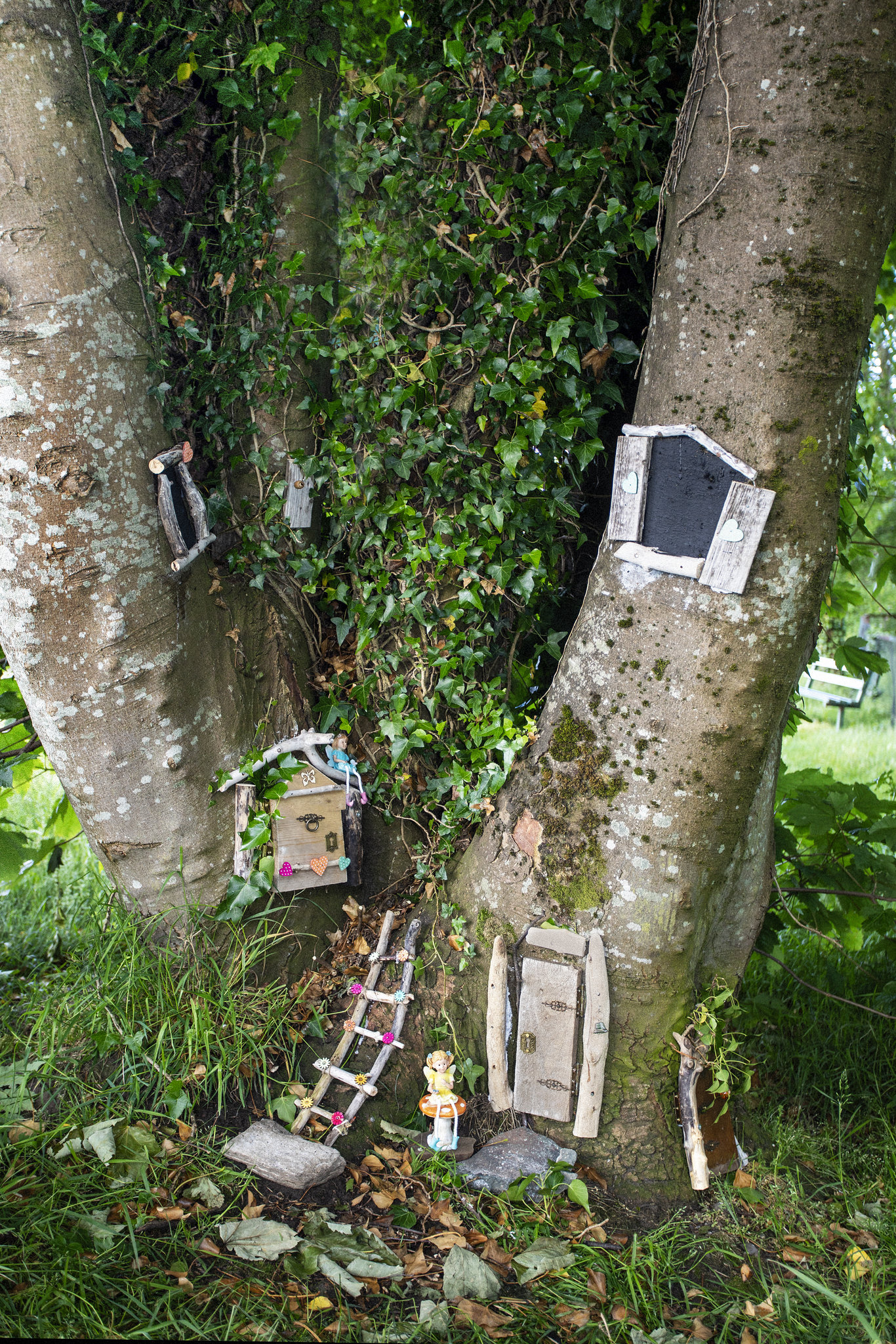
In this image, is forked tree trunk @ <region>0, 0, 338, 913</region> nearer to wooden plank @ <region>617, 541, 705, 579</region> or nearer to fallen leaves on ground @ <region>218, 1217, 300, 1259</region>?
fallen leaves on ground @ <region>218, 1217, 300, 1259</region>

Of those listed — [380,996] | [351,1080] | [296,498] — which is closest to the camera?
[351,1080]

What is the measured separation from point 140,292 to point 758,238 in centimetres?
155

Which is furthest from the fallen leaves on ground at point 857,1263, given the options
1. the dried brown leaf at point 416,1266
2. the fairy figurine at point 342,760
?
the fairy figurine at point 342,760

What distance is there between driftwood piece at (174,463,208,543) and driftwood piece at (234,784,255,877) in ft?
2.42

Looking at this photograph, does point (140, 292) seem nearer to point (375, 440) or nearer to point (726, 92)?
point (375, 440)

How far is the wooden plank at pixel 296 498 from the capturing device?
2469 millimetres

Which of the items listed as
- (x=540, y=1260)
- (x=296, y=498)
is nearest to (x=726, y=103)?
(x=296, y=498)

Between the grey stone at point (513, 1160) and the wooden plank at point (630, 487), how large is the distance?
1.62m

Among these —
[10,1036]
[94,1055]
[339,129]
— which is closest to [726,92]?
Result: [339,129]

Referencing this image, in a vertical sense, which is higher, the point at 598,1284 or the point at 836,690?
the point at 598,1284

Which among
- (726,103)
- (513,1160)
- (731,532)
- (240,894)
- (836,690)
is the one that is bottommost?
(836,690)

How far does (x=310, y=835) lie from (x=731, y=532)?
1472 millimetres

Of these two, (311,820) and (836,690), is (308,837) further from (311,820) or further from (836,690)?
(836,690)

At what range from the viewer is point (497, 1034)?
2.24m
